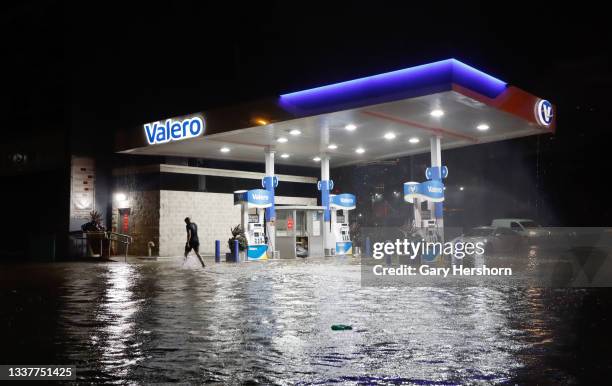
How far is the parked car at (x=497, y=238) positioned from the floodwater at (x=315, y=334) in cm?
1711

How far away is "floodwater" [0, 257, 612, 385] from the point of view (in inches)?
197

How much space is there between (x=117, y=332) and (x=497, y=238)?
2544 cm

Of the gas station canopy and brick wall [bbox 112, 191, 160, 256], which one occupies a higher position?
the gas station canopy

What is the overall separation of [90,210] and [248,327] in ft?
73.9

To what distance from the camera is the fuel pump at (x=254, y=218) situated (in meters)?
24.9

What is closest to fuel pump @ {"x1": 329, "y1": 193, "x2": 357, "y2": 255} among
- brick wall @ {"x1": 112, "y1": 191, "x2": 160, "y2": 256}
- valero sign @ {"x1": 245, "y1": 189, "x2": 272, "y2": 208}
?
valero sign @ {"x1": 245, "y1": 189, "x2": 272, "y2": 208}

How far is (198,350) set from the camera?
5984 millimetres

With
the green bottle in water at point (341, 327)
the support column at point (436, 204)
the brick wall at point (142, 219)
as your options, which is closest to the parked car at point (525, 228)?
the support column at point (436, 204)

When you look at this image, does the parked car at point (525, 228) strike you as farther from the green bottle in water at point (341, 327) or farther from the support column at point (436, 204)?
the green bottle in water at point (341, 327)

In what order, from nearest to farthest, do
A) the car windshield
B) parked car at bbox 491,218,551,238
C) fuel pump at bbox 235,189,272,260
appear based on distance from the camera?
fuel pump at bbox 235,189,272,260
the car windshield
parked car at bbox 491,218,551,238

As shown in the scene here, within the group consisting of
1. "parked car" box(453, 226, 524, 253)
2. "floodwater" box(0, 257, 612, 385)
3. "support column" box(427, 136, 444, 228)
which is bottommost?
"floodwater" box(0, 257, 612, 385)

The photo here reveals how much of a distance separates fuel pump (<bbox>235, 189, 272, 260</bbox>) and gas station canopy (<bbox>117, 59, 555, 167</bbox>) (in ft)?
8.52

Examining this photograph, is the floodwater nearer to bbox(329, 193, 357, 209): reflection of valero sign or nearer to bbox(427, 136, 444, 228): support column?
bbox(427, 136, 444, 228): support column

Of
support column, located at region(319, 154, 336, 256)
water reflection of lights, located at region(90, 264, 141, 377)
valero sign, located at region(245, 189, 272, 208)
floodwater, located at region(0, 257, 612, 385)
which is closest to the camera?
floodwater, located at region(0, 257, 612, 385)
